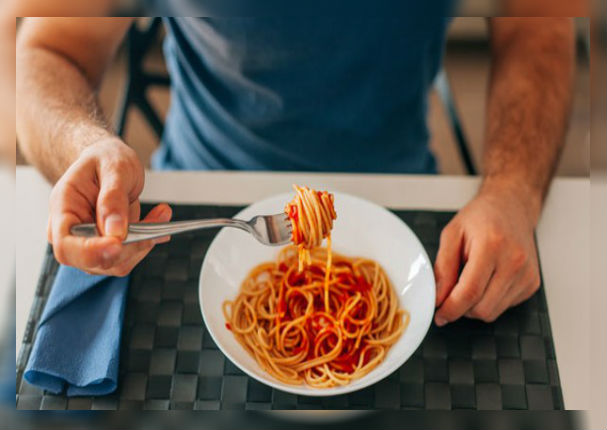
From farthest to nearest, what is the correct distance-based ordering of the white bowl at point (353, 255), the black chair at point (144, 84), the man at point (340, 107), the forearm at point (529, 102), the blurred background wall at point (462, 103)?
1. the blurred background wall at point (462, 103)
2. the black chair at point (144, 84)
3. the forearm at point (529, 102)
4. the man at point (340, 107)
5. the white bowl at point (353, 255)

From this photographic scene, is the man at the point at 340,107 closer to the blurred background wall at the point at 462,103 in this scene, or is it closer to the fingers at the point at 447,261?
the fingers at the point at 447,261

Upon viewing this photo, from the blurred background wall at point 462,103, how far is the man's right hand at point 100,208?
131 centimetres

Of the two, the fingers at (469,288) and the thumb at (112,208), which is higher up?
the thumb at (112,208)

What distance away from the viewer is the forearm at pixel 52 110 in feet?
3.25

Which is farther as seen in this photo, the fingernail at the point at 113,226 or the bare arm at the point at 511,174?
the bare arm at the point at 511,174

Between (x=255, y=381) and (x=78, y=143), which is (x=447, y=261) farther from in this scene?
(x=78, y=143)

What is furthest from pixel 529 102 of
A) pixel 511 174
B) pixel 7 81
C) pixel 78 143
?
pixel 7 81

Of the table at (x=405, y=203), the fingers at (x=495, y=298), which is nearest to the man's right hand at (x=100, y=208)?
the table at (x=405, y=203)

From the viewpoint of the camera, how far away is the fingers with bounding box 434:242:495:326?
2.97ft

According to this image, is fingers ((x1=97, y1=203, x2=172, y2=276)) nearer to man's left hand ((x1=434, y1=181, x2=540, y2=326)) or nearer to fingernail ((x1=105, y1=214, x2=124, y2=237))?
fingernail ((x1=105, y1=214, x2=124, y2=237))

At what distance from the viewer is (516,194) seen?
41.1 inches

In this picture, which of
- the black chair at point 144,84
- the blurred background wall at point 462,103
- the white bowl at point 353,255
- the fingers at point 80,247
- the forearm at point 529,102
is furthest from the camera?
the blurred background wall at point 462,103

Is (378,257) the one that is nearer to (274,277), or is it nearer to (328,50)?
(274,277)

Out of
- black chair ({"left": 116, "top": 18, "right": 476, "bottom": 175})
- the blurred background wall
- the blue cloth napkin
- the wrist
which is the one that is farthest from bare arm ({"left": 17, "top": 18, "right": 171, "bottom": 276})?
the blurred background wall
